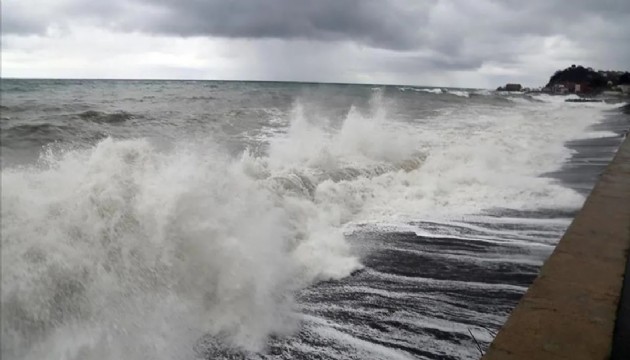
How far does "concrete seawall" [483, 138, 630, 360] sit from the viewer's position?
2471 mm

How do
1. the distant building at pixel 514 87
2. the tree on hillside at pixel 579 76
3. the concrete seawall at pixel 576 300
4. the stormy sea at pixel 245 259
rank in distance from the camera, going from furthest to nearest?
the distant building at pixel 514 87
the tree on hillside at pixel 579 76
the stormy sea at pixel 245 259
the concrete seawall at pixel 576 300

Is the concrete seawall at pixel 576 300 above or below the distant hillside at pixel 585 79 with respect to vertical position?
below

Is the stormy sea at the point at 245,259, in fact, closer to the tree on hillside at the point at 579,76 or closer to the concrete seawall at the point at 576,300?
the concrete seawall at the point at 576,300

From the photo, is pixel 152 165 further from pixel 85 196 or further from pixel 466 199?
pixel 466 199

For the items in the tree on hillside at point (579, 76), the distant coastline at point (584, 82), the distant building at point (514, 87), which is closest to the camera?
the distant coastline at point (584, 82)

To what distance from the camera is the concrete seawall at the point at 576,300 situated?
2.47 meters

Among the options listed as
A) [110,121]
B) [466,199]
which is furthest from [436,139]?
[110,121]

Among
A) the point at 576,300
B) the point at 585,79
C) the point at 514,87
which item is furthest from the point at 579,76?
the point at 576,300

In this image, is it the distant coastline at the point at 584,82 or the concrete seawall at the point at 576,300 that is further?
the distant coastline at the point at 584,82

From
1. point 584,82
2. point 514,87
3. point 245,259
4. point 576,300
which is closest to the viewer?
point 576,300

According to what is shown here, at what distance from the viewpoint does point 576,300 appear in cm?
300

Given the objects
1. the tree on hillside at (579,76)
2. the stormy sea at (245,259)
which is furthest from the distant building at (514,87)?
the stormy sea at (245,259)

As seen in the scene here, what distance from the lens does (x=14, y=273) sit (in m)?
3.08

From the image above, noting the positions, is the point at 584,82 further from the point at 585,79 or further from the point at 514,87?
the point at 514,87
